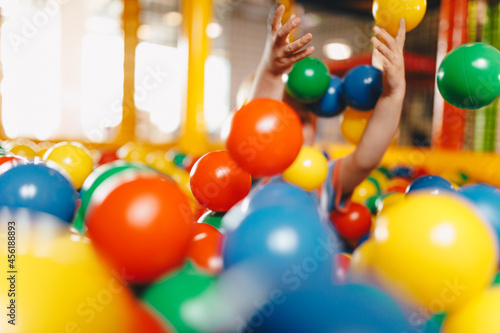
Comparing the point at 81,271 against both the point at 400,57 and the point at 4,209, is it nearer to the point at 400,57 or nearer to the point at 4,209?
the point at 4,209

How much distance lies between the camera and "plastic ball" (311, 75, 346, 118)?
997 mm

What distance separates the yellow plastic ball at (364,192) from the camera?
1.39 metres

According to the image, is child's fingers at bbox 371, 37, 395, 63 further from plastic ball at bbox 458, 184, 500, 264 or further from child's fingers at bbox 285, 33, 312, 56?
plastic ball at bbox 458, 184, 500, 264

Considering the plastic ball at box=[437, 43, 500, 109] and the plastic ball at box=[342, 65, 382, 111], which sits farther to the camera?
the plastic ball at box=[342, 65, 382, 111]

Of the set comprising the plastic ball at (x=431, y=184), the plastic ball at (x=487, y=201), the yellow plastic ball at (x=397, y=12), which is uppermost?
the yellow plastic ball at (x=397, y=12)

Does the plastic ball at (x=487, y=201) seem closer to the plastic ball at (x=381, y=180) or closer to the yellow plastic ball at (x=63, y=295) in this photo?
the yellow plastic ball at (x=63, y=295)

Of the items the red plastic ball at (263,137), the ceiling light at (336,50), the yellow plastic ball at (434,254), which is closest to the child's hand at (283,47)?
the red plastic ball at (263,137)

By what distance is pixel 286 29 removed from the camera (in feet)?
2.46

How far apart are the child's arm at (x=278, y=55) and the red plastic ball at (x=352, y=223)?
326mm

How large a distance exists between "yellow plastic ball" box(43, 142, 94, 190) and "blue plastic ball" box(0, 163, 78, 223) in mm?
301

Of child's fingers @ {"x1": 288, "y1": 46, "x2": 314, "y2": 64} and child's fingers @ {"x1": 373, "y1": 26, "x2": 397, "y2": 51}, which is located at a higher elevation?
child's fingers @ {"x1": 373, "y1": 26, "x2": 397, "y2": 51}

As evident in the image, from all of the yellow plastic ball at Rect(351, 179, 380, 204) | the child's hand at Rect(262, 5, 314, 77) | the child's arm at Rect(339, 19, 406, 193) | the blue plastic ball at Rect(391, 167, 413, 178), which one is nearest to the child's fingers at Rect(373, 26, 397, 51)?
the child's arm at Rect(339, 19, 406, 193)

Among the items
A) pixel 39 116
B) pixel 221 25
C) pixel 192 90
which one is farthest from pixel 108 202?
pixel 221 25

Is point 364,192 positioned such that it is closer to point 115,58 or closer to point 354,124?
point 354,124
